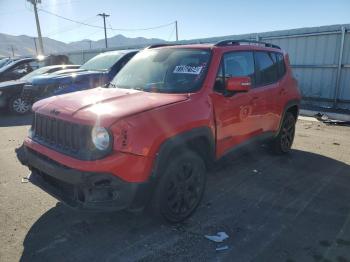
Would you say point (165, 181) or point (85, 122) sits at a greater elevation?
point (85, 122)

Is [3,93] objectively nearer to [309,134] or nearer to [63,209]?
[63,209]

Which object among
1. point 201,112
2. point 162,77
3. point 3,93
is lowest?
point 3,93

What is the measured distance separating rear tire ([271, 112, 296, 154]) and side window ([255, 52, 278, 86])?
2.99 ft

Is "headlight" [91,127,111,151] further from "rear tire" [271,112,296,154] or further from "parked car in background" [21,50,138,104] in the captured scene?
"parked car in background" [21,50,138,104]

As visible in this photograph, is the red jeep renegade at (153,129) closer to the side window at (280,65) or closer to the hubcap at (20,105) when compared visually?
the side window at (280,65)

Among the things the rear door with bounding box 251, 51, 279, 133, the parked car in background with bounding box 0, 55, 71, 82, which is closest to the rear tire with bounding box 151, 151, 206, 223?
the rear door with bounding box 251, 51, 279, 133

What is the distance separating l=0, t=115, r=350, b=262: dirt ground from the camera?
10.1 feet

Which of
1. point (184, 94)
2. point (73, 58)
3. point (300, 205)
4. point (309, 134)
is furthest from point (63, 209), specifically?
point (73, 58)

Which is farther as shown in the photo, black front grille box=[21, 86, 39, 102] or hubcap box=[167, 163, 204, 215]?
black front grille box=[21, 86, 39, 102]

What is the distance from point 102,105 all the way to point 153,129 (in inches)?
25.3

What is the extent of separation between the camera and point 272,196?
4289 millimetres

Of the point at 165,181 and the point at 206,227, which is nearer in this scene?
the point at 165,181

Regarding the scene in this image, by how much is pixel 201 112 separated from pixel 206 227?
122 centimetres

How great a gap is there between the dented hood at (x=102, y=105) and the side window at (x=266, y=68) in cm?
180
